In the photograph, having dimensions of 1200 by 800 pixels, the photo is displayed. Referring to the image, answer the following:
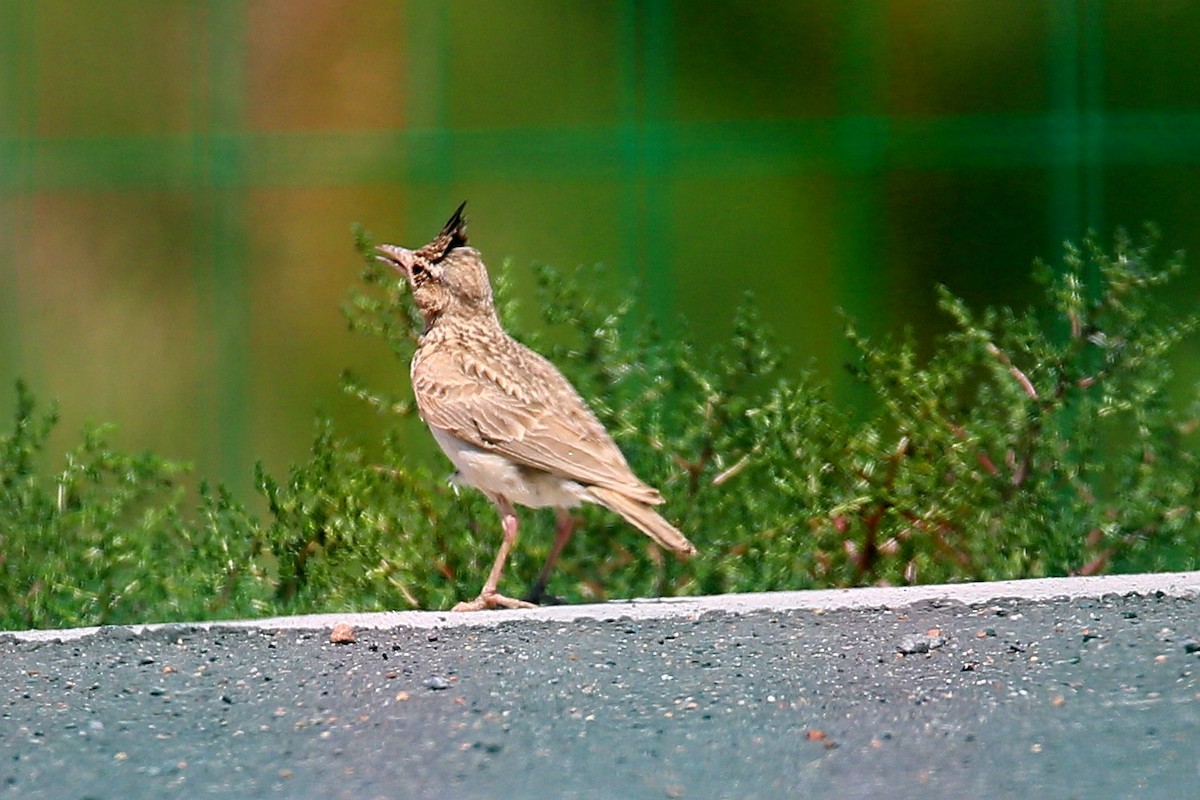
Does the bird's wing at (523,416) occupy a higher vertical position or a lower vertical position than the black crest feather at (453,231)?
lower

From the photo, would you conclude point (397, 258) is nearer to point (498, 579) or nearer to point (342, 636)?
point (498, 579)

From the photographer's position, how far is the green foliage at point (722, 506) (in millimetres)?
7688

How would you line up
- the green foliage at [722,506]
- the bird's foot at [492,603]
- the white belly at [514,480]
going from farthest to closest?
the green foliage at [722,506]
the white belly at [514,480]
the bird's foot at [492,603]

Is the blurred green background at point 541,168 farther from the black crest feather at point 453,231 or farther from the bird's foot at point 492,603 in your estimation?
the bird's foot at point 492,603

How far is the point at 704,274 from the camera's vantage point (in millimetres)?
10367

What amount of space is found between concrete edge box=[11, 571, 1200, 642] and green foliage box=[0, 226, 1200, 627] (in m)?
0.80

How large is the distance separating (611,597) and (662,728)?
9.52 feet

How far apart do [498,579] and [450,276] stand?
125 centimetres

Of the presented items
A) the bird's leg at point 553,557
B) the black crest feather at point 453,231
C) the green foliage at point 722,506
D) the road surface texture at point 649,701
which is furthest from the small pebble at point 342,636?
the black crest feather at point 453,231

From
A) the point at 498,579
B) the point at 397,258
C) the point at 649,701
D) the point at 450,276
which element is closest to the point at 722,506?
the point at 498,579

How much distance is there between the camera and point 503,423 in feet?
23.7

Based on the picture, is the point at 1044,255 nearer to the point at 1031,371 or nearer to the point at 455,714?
the point at 1031,371

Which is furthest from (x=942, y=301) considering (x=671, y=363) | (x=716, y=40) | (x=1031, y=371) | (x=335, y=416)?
(x=335, y=416)

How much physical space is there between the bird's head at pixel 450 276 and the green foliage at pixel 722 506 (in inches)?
12.2
